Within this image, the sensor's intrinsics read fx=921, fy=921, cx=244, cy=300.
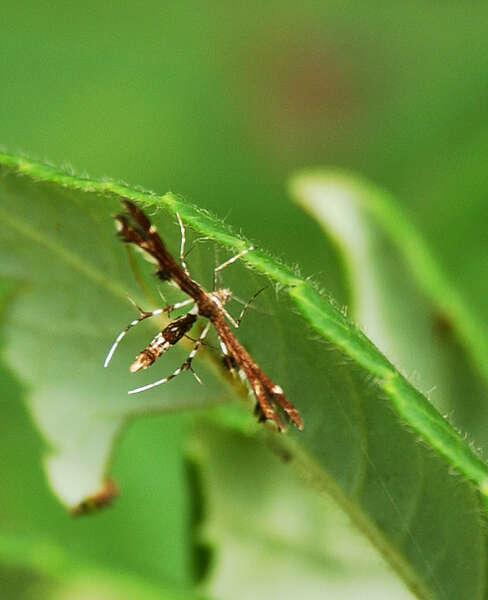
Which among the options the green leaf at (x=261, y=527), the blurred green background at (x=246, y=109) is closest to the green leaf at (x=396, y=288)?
the green leaf at (x=261, y=527)

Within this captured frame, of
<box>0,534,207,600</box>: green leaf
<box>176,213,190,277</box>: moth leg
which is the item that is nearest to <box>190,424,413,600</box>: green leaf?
<box>0,534,207,600</box>: green leaf

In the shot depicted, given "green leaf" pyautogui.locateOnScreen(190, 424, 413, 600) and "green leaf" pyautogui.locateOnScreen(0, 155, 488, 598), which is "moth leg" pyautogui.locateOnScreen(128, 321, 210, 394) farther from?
"green leaf" pyautogui.locateOnScreen(190, 424, 413, 600)

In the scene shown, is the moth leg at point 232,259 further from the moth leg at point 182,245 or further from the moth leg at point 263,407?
the moth leg at point 263,407

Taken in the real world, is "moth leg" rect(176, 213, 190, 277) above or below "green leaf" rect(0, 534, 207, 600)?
above

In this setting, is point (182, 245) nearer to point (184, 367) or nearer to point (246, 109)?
point (184, 367)

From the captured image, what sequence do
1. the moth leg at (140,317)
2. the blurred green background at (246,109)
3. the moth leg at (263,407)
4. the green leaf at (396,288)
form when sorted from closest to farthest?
the moth leg at (263,407), the moth leg at (140,317), the green leaf at (396,288), the blurred green background at (246,109)

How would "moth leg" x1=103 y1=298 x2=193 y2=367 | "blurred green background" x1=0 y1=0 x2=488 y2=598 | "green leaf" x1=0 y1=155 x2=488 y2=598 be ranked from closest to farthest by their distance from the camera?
1. "green leaf" x1=0 y1=155 x2=488 y2=598
2. "moth leg" x1=103 y1=298 x2=193 y2=367
3. "blurred green background" x1=0 y1=0 x2=488 y2=598
